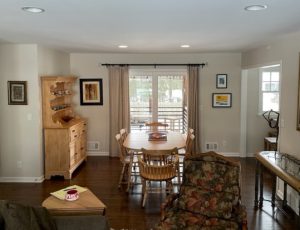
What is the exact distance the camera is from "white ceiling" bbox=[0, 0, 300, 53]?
2660mm

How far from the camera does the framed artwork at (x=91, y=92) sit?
23.7 feet

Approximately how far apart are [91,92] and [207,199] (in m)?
4.83

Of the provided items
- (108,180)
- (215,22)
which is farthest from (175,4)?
(108,180)

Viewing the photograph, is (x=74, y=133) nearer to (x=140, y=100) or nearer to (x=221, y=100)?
(x=140, y=100)

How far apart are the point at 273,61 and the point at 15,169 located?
15.9 feet

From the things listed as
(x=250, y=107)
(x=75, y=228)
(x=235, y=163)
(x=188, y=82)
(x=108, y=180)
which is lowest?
(x=108, y=180)

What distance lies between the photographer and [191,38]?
15.1 feet

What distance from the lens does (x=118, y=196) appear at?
4.82 metres

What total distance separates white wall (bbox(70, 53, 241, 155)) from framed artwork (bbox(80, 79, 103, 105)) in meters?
0.10

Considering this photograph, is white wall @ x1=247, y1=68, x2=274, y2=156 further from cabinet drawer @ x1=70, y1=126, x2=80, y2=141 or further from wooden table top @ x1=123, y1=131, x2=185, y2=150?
cabinet drawer @ x1=70, y1=126, x2=80, y2=141

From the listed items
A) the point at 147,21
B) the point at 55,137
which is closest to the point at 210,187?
the point at 147,21

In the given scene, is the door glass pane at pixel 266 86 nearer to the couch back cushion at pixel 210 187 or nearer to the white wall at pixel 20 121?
the couch back cushion at pixel 210 187

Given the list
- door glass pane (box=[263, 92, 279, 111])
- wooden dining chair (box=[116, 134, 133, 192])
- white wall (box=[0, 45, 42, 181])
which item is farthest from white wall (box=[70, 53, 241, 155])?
wooden dining chair (box=[116, 134, 133, 192])

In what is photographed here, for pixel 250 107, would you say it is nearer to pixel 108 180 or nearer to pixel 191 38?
pixel 191 38
